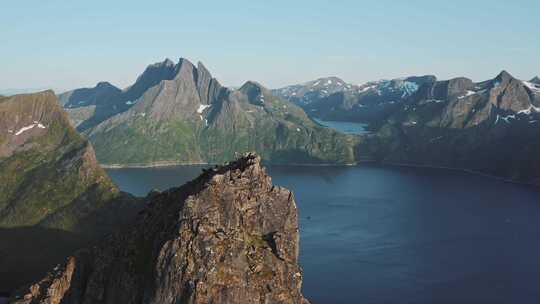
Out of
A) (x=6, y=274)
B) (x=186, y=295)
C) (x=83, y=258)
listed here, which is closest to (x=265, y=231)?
(x=186, y=295)

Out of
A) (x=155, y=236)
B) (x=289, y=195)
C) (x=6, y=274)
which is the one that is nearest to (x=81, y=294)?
(x=155, y=236)

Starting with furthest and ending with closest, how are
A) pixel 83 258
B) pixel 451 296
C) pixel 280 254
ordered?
pixel 451 296
pixel 83 258
pixel 280 254

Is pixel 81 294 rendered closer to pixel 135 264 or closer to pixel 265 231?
pixel 135 264

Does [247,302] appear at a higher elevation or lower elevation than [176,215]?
lower

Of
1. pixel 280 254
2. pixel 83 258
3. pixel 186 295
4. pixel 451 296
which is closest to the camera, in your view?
pixel 186 295

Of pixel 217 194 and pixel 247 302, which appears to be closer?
pixel 247 302

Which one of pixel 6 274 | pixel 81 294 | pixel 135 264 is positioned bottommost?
pixel 6 274

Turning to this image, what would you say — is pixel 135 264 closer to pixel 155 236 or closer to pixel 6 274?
pixel 155 236
